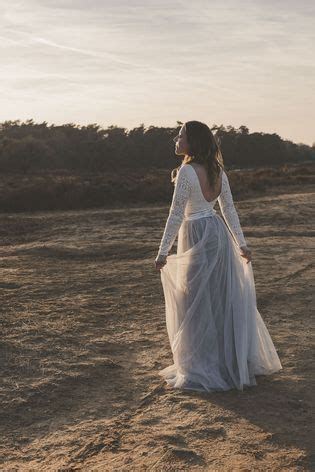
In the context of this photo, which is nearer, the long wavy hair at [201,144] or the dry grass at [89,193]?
the long wavy hair at [201,144]

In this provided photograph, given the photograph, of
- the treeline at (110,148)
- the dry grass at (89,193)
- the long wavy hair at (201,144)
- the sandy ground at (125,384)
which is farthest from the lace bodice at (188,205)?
the treeline at (110,148)

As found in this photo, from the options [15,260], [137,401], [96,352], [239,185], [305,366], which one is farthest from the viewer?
[239,185]

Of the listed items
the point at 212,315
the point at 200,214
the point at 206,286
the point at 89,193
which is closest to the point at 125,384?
the point at 212,315

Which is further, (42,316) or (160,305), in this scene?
(160,305)

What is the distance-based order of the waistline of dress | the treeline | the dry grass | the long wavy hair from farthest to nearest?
the treeline < the dry grass < the waistline of dress < the long wavy hair

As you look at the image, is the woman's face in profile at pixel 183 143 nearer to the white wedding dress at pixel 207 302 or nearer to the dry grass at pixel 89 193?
the white wedding dress at pixel 207 302

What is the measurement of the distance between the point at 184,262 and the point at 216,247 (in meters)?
0.27

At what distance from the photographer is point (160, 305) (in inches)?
309

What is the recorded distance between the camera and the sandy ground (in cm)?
391

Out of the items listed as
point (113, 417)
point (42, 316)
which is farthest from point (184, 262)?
point (42, 316)

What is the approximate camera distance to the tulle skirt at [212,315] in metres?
4.89

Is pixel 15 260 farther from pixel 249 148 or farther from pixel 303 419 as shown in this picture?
pixel 249 148

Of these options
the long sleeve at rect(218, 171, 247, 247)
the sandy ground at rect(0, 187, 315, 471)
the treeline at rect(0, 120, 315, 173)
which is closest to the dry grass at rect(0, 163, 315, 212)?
the sandy ground at rect(0, 187, 315, 471)

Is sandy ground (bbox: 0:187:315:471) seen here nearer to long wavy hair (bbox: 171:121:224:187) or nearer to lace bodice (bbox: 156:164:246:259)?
lace bodice (bbox: 156:164:246:259)
